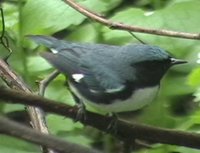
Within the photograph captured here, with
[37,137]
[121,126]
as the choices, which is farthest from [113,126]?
[37,137]

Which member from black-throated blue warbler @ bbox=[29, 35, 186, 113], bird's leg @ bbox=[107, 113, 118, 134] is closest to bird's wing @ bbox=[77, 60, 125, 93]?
black-throated blue warbler @ bbox=[29, 35, 186, 113]

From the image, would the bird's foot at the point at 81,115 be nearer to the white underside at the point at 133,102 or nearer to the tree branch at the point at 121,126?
the tree branch at the point at 121,126

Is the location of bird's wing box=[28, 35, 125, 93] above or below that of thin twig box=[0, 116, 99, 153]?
below

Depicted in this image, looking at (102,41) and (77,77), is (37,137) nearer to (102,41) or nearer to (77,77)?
(77,77)

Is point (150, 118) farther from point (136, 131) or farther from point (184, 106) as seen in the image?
point (136, 131)

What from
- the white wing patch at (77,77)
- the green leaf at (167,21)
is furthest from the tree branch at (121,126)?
the green leaf at (167,21)

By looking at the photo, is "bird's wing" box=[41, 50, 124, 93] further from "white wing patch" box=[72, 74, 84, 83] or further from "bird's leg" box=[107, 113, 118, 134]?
"bird's leg" box=[107, 113, 118, 134]

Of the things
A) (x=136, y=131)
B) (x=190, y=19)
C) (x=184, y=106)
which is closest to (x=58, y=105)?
(x=136, y=131)
